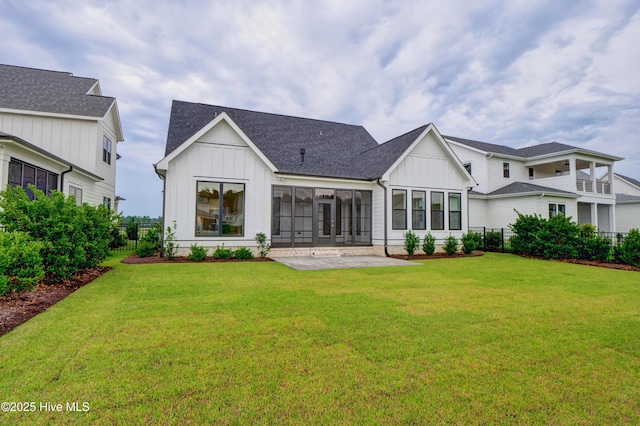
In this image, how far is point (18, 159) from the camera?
30.4 feet

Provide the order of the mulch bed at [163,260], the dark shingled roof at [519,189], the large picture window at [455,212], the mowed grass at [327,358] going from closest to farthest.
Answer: the mowed grass at [327,358], the mulch bed at [163,260], the large picture window at [455,212], the dark shingled roof at [519,189]

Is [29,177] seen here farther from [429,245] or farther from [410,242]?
[429,245]

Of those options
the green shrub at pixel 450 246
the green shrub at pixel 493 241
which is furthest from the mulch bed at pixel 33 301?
the green shrub at pixel 493 241

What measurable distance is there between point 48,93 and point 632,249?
24970 mm

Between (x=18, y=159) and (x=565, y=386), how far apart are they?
43.6 feet

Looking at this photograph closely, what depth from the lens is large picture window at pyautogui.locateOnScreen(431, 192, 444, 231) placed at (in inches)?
578

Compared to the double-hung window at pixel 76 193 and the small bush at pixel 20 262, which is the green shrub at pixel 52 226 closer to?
the small bush at pixel 20 262

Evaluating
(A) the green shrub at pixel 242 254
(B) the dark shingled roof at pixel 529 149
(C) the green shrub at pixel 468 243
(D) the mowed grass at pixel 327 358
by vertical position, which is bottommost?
(D) the mowed grass at pixel 327 358

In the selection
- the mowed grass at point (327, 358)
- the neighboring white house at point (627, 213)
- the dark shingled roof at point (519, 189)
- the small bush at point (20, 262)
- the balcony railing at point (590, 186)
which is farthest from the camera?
the neighboring white house at point (627, 213)

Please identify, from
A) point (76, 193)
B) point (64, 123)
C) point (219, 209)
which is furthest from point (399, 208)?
point (64, 123)

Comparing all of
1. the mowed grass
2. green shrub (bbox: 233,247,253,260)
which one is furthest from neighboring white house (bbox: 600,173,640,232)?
green shrub (bbox: 233,247,253,260)

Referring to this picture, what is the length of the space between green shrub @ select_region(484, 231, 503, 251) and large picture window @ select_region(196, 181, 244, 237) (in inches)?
509

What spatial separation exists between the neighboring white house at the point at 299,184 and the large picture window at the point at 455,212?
49mm

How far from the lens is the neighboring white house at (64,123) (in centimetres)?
1315
